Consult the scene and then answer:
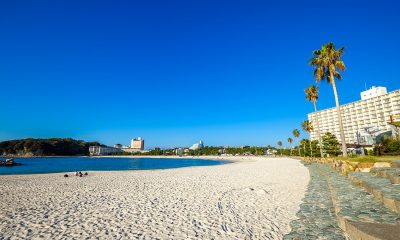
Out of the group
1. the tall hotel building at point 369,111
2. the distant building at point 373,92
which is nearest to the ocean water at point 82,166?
the tall hotel building at point 369,111

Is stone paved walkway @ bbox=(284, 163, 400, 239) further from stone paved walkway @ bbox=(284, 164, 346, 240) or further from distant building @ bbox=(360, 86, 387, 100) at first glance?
distant building @ bbox=(360, 86, 387, 100)

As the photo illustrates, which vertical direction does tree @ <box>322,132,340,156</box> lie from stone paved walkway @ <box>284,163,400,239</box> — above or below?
above

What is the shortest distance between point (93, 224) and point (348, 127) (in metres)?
140

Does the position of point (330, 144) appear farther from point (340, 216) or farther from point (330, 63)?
point (340, 216)

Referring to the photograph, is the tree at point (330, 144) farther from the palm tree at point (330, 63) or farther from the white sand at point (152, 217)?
the white sand at point (152, 217)

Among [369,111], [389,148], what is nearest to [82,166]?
[389,148]

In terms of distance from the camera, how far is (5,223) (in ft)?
26.8

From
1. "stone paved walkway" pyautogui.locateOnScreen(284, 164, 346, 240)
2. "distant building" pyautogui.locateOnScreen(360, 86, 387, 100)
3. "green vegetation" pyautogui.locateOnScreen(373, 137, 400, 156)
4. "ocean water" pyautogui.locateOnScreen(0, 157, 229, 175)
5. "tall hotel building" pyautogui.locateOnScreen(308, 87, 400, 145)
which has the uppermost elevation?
"distant building" pyautogui.locateOnScreen(360, 86, 387, 100)

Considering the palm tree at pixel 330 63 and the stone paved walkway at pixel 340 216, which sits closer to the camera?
the stone paved walkway at pixel 340 216

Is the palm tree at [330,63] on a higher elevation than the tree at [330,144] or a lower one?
higher

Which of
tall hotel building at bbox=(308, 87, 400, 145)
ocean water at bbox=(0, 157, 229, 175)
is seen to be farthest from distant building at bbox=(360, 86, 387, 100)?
ocean water at bbox=(0, 157, 229, 175)

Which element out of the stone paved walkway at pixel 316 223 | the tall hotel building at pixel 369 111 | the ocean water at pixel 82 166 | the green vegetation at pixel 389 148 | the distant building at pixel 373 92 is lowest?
the ocean water at pixel 82 166

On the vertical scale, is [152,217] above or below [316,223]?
below

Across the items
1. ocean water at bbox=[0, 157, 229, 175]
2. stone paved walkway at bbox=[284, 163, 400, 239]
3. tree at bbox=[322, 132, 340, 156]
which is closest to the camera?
stone paved walkway at bbox=[284, 163, 400, 239]
